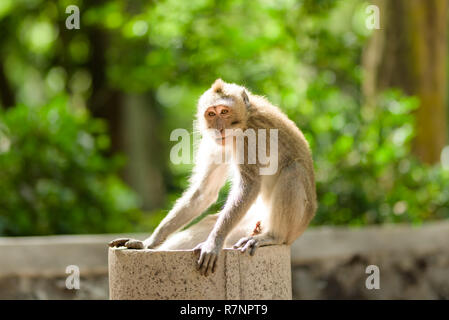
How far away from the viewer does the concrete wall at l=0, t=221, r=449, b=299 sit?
835 centimetres

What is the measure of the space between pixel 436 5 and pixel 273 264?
8.33 metres

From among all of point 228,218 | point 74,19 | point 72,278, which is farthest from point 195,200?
point 74,19

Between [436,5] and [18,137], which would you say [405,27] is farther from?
[18,137]

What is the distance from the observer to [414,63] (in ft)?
39.1

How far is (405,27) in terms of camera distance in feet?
39.1

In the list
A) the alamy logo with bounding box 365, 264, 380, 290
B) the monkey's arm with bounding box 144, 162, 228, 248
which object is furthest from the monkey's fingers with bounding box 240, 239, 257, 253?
the alamy logo with bounding box 365, 264, 380, 290

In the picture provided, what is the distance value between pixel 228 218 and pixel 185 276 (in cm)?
66

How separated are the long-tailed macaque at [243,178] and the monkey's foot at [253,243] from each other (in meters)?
0.01

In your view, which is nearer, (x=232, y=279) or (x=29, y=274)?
(x=232, y=279)

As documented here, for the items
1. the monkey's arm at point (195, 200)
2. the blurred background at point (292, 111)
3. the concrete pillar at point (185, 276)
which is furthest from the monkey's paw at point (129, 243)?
the blurred background at point (292, 111)

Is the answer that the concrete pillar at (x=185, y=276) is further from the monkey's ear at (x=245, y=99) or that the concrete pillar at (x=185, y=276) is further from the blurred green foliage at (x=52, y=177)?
the blurred green foliage at (x=52, y=177)

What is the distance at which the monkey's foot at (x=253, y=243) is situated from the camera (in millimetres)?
5013

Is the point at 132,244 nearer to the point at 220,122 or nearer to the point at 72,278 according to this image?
the point at 220,122
